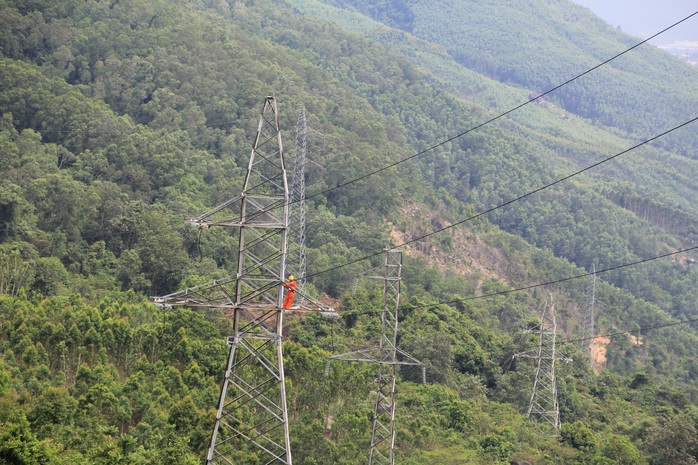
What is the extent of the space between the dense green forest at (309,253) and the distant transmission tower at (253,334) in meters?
1.19

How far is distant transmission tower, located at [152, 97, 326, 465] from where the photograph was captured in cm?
2255

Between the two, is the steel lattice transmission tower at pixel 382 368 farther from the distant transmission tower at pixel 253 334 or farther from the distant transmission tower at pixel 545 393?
the distant transmission tower at pixel 545 393

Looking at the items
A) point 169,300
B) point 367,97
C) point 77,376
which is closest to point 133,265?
point 77,376

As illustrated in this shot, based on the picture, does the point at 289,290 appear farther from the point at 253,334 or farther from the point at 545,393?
the point at 545,393

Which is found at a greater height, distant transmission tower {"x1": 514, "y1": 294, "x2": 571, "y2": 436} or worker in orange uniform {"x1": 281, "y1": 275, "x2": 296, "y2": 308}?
worker in orange uniform {"x1": 281, "y1": 275, "x2": 296, "y2": 308}

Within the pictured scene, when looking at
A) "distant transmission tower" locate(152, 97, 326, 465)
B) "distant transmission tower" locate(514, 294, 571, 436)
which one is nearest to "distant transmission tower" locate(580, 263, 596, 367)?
A: "distant transmission tower" locate(514, 294, 571, 436)

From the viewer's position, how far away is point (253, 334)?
74.6 feet

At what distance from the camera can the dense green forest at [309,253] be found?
38656 millimetres

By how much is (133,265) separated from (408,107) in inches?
2788

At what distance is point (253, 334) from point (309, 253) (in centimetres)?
4421

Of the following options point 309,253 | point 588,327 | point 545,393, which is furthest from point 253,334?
point 588,327

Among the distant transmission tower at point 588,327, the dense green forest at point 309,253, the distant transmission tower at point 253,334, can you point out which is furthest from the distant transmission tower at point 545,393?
the distant transmission tower at point 588,327

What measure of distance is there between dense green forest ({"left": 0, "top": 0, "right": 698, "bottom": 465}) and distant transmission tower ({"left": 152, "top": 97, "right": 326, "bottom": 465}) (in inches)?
47.0

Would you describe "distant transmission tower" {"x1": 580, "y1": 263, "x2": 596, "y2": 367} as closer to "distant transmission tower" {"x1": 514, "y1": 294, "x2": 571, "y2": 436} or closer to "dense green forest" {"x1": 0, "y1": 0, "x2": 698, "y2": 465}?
"dense green forest" {"x1": 0, "y1": 0, "x2": 698, "y2": 465}
